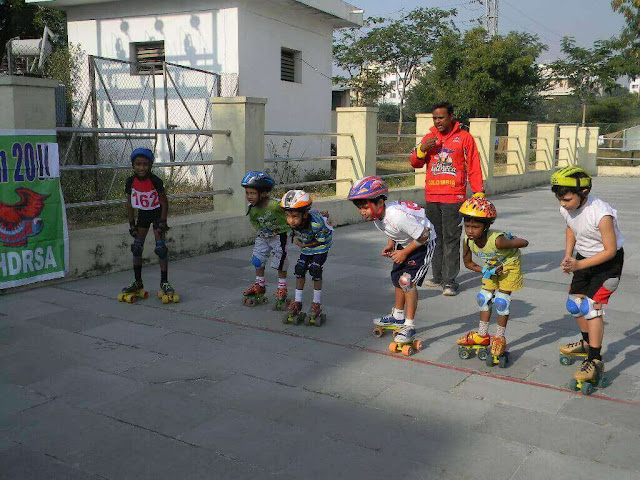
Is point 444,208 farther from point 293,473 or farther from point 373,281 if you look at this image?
point 293,473

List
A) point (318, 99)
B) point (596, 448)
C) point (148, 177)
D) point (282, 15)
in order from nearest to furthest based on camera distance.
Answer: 1. point (596, 448)
2. point (148, 177)
3. point (282, 15)
4. point (318, 99)

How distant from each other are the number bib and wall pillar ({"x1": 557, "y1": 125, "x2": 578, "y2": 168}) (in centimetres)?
2023

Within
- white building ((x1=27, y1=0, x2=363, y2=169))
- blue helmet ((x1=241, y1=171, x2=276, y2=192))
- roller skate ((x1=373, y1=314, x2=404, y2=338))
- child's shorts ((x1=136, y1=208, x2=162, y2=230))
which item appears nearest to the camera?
roller skate ((x1=373, y1=314, x2=404, y2=338))

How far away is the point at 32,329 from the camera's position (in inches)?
213

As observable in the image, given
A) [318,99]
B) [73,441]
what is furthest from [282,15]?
[73,441]

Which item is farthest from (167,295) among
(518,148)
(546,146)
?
(546,146)

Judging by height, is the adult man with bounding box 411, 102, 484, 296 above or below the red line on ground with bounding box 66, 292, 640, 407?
above

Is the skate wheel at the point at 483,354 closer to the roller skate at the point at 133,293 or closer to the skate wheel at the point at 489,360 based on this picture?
the skate wheel at the point at 489,360

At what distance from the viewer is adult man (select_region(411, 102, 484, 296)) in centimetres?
676

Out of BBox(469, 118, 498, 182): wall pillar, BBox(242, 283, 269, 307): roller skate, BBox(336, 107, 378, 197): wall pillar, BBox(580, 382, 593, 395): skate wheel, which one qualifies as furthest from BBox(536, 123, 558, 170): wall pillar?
BBox(580, 382, 593, 395): skate wheel

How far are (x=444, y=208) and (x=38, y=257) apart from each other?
161 inches

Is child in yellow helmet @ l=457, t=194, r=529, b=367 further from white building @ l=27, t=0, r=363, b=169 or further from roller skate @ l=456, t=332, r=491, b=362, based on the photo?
white building @ l=27, t=0, r=363, b=169

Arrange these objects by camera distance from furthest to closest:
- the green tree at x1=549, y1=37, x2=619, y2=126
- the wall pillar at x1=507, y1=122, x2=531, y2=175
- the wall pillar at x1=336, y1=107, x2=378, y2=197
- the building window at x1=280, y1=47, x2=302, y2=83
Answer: the green tree at x1=549, y1=37, x2=619, y2=126 < the wall pillar at x1=507, y1=122, x2=531, y2=175 < the building window at x1=280, y1=47, x2=302, y2=83 < the wall pillar at x1=336, y1=107, x2=378, y2=197

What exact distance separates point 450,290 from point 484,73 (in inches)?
925
